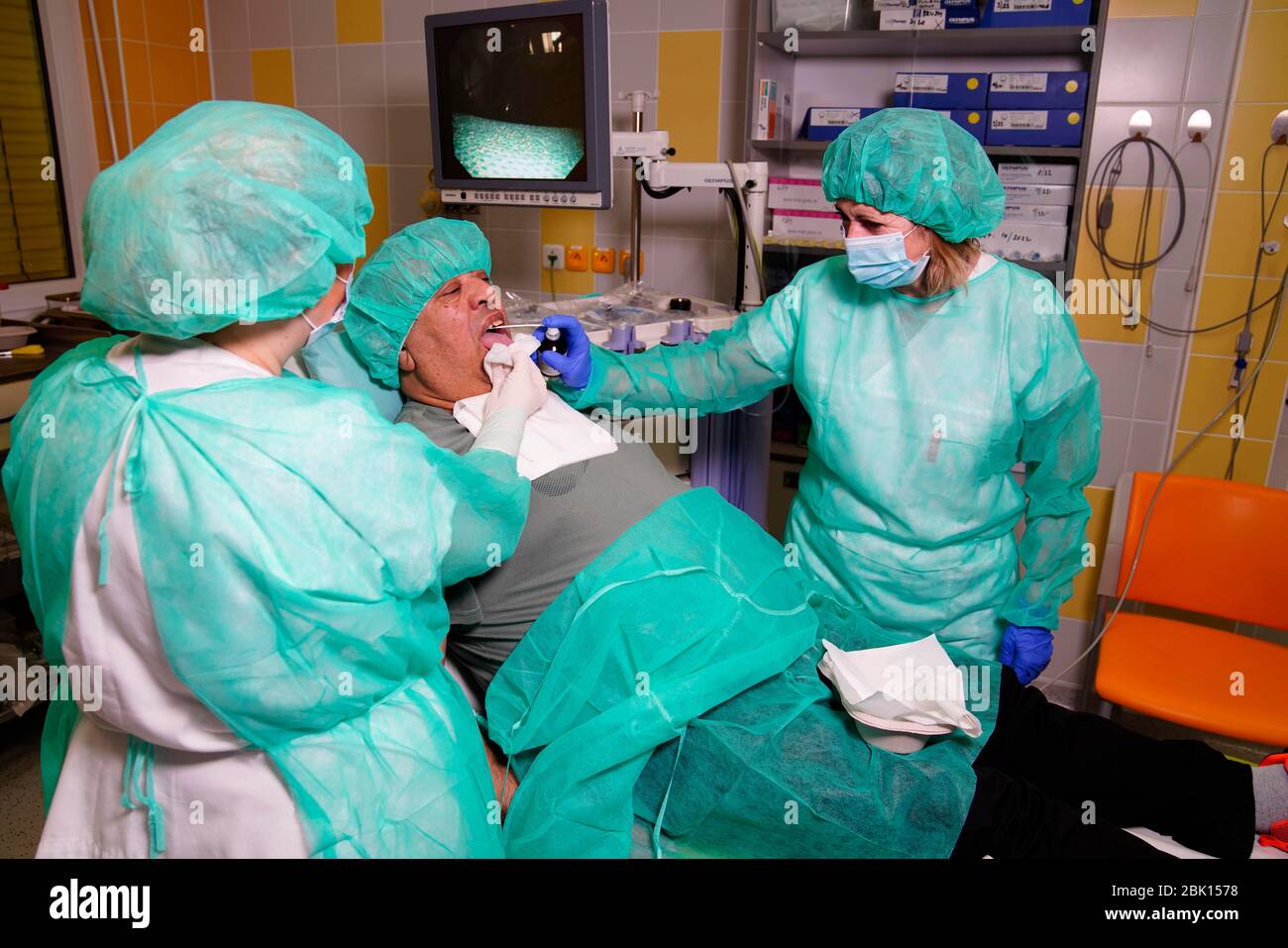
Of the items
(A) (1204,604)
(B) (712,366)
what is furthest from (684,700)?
(A) (1204,604)

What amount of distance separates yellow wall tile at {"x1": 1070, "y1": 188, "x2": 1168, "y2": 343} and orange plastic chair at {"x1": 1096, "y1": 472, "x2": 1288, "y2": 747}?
1.53 ft

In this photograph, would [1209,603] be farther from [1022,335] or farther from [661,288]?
[661,288]

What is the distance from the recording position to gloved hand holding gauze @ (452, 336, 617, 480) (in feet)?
4.93

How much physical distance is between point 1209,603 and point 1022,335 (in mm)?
1029

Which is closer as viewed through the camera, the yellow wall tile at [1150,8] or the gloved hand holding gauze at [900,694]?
the gloved hand holding gauze at [900,694]

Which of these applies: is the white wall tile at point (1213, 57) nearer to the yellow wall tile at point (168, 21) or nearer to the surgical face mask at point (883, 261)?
the surgical face mask at point (883, 261)

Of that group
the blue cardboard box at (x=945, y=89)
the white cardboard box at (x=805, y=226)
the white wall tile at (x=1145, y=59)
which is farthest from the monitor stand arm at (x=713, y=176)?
the white wall tile at (x=1145, y=59)

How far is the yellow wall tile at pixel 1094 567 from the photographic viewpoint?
8.71ft

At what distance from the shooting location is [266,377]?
0.99m

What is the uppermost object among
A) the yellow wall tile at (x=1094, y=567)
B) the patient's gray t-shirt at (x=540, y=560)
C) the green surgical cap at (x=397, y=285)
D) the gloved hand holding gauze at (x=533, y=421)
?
the green surgical cap at (x=397, y=285)

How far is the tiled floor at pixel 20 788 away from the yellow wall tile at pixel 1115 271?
2.85 metres

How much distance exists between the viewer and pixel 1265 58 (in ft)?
7.35

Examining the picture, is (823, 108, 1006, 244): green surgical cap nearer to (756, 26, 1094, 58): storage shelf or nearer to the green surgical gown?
the green surgical gown
